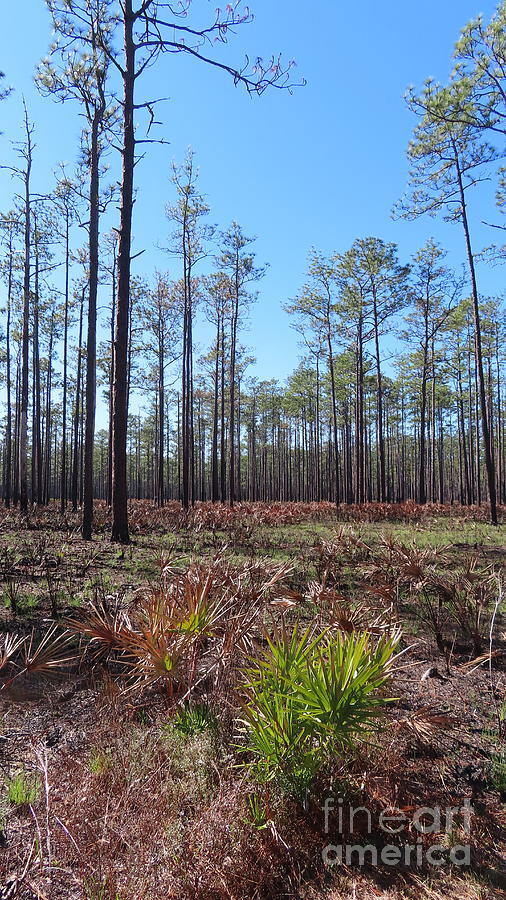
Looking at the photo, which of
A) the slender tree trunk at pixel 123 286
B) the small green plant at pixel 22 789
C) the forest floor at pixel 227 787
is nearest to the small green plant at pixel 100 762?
the forest floor at pixel 227 787

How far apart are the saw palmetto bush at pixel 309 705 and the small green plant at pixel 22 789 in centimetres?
129

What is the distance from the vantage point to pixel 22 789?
260cm

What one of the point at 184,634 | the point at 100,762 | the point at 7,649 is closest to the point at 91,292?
the point at 7,649

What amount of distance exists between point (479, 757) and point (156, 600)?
97.8 inches

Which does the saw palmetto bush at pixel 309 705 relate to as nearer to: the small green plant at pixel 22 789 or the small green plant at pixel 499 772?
the small green plant at pixel 499 772

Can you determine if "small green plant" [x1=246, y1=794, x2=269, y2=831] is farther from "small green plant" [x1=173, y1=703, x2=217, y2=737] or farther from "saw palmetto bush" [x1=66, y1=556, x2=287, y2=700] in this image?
"saw palmetto bush" [x1=66, y1=556, x2=287, y2=700]

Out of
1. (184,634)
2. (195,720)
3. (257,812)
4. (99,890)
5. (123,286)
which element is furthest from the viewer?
(123,286)

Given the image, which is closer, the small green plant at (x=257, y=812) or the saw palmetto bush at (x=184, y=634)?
the small green plant at (x=257, y=812)

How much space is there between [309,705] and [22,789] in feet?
5.88

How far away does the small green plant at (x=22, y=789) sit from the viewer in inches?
100

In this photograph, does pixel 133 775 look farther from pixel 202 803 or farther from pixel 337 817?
pixel 337 817

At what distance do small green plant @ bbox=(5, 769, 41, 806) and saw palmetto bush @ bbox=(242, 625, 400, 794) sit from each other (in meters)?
1.29

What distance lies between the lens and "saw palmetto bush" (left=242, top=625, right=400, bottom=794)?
2.27 meters

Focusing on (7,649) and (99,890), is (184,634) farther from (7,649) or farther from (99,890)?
(99,890)
